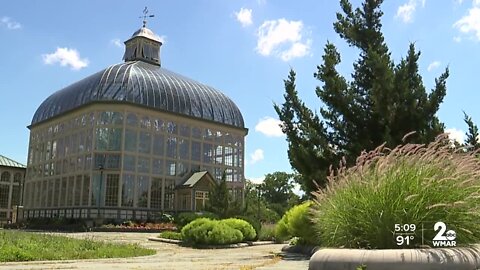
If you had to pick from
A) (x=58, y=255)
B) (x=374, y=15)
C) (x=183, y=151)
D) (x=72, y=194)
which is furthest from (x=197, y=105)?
(x=58, y=255)

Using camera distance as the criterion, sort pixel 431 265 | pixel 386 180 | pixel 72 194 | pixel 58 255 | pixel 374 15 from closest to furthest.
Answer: pixel 431 265, pixel 386 180, pixel 58 255, pixel 374 15, pixel 72 194

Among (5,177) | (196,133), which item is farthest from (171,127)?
(5,177)

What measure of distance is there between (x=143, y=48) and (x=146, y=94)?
11.1 m

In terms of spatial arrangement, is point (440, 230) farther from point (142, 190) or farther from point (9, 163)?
point (9, 163)

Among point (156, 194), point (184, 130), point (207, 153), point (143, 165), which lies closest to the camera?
point (143, 165)

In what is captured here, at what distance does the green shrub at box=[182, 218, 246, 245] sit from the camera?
19.7 meters

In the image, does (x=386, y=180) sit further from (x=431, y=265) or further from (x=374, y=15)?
(x=374, y=15)

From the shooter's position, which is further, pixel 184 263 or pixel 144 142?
pixel 144 142

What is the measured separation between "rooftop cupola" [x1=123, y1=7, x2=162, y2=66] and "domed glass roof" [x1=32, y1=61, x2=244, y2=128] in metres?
1.85

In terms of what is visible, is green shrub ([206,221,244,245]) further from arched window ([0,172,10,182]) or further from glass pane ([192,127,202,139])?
arched window ([0,172,10,182])

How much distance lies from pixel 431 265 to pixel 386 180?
4.99ft

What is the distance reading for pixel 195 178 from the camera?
147 feet

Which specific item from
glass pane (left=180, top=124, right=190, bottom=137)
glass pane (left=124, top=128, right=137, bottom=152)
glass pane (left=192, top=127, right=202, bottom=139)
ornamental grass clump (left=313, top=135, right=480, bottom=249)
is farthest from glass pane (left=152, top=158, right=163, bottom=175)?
ornamental grass clump (left=313, top=135, right=480, bottom=249)

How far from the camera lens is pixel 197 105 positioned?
4878 cm
